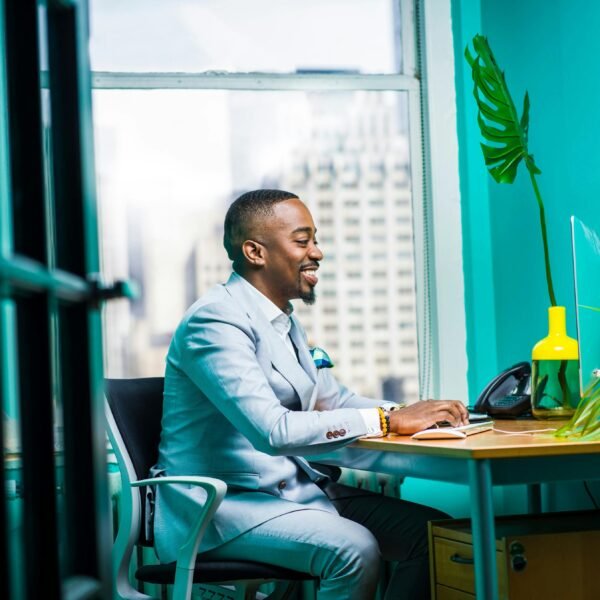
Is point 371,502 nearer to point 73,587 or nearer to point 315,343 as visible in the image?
point 315,343

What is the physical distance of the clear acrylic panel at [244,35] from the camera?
11.5 ft

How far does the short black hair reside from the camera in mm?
2703

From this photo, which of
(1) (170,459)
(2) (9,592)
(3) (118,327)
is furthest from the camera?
(3) (118,327)

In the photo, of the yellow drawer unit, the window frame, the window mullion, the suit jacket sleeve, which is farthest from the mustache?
the window mullion

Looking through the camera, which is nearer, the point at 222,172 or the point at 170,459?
the point at 170,459

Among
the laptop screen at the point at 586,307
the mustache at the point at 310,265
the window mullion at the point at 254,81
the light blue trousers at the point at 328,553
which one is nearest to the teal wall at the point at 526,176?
the window mullion at the point at 254,81

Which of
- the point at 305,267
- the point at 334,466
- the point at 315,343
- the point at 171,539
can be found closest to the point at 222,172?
the point at 315,343

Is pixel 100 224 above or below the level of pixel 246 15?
below

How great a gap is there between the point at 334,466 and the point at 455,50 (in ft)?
5.53

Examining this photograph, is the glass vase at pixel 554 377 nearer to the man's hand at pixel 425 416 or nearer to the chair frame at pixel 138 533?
the man's hand at pixel 425 416

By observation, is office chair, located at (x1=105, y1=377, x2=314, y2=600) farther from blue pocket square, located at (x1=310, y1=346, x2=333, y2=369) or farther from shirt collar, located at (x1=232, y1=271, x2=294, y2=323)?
blue pocket square, located at (x1=310, y1=346, x2=333, y2=369)

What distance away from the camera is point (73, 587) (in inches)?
34.3

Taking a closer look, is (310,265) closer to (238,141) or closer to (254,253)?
(254,253)

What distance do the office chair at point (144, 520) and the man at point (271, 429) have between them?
0.18 ft
